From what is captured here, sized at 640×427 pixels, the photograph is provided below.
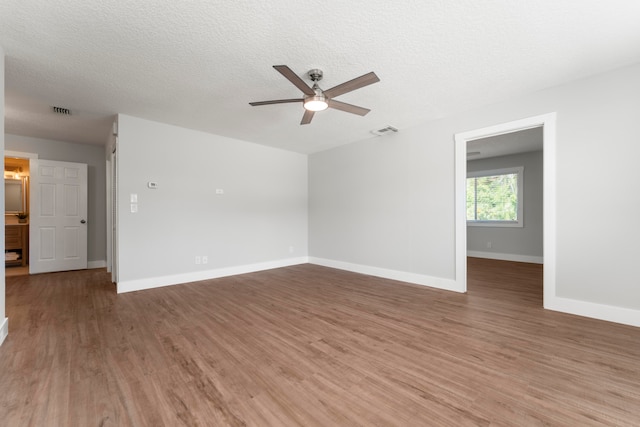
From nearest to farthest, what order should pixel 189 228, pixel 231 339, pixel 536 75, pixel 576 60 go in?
1. pixel 231 339
2. pixel 576 60
3. pixel 536 75
4. pixel 189 228

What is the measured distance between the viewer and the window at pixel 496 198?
668 cm

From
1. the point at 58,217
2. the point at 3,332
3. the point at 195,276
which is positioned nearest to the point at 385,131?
the point at 195,276

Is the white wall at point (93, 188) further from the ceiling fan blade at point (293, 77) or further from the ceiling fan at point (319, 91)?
the ceiling fan blade at point (293, 77)

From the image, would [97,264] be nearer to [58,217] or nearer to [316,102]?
[58,217]

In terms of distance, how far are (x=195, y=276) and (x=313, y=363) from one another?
3.33 meters

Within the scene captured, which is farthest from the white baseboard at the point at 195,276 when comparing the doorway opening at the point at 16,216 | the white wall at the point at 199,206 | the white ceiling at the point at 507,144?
the white ceiling at the point at 507,144

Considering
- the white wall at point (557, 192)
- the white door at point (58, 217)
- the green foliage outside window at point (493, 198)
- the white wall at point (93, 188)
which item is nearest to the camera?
the white wall at point (557, 192)

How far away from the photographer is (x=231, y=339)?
2471 millimetres

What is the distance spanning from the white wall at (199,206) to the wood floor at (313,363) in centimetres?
88

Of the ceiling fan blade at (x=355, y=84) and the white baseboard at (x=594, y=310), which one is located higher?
the ceiling fan blade at (x=355, y=84)

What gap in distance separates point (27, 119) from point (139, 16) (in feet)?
12.8

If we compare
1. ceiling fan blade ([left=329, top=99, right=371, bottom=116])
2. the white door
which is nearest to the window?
ceiling fan blade ([left=329, top=99, right=371, bottom=116])

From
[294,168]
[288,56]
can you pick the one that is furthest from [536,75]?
[294,168]

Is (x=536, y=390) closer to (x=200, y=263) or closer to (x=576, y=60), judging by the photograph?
(x=576, y=60)
